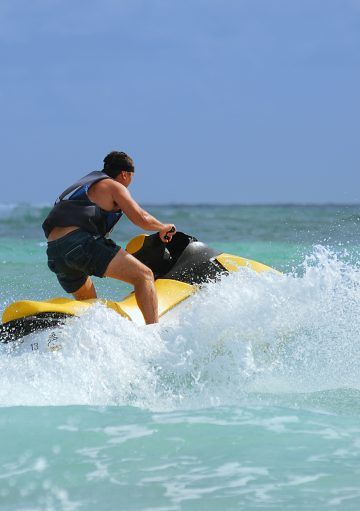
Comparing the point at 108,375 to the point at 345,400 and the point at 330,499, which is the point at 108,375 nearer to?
the point at 345,400

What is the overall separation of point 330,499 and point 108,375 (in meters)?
1.61

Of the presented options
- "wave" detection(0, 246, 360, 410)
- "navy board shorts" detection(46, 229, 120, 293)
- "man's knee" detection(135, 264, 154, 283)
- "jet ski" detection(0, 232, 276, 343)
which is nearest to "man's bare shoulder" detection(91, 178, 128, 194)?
"navy board shorts" detection(46, 229, 120, 293)

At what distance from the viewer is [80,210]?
15.3 feet

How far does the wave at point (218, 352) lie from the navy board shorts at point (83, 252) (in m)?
0.33

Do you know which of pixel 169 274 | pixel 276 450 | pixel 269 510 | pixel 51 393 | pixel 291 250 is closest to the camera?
pixel 269 510

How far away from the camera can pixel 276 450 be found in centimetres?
337

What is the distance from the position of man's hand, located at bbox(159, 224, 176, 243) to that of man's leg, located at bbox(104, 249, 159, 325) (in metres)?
0.32

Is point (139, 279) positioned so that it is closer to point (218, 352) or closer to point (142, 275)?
point (142, 275)

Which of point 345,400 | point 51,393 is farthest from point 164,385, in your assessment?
point 345,400

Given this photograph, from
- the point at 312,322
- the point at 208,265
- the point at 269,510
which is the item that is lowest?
the point at 269,510

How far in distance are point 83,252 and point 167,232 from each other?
0.54 metres

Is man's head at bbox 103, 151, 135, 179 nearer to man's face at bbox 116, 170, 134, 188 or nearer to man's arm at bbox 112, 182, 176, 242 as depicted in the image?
man's face at bbox 116, 170, 134, 188

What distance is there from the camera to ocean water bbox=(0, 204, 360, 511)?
3000mm

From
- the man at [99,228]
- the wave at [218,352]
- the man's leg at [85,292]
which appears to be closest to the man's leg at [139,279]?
the man at [99,228]
